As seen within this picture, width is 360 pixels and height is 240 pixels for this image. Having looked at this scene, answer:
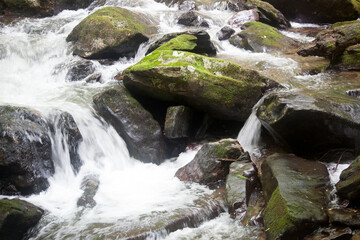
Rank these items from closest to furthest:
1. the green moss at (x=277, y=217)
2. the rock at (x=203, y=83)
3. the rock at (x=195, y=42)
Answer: the green moss at (x=277, y=217), the rock at (x=203, y=83), the rock at (x=195, y=42)

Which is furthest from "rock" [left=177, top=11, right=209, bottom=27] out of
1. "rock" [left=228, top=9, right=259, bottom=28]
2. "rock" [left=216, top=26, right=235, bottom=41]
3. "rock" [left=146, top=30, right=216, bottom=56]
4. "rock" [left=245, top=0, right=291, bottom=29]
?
"rock" [left=146, top=30, right=216, bottom=56]

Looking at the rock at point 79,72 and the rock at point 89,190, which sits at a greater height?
the rock at point 79,72

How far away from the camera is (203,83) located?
665 centimetres

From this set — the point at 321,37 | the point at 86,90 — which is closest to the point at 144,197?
the point at 86,90

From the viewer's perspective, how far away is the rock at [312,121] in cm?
494

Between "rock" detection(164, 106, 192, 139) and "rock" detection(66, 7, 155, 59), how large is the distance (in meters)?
4.61

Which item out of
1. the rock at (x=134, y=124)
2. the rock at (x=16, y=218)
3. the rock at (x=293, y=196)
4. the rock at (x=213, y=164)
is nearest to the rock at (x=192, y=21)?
the rock at (x=134, y=124)

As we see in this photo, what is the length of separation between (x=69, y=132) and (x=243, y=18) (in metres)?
11.5

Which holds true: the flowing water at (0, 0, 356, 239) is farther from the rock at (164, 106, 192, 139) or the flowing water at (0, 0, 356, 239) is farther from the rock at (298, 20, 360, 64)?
the rock at (298, 20, 360, 64)

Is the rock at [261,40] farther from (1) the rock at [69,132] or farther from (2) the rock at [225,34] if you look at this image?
(1) the rock at [69,132]

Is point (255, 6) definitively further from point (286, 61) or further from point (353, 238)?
point (353, 238)

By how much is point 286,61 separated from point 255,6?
24.4 ft

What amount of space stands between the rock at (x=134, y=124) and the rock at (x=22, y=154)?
5.91ft

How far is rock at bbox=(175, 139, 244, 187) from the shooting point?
5.51 metres
